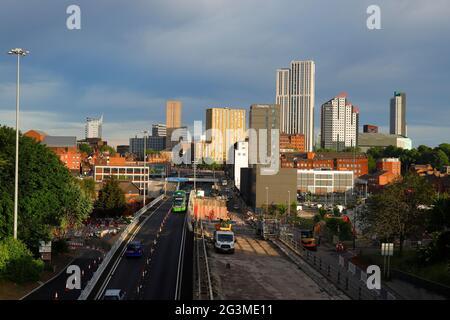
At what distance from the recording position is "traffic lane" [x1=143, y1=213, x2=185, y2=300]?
31127 millimetres

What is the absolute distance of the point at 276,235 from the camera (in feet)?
204

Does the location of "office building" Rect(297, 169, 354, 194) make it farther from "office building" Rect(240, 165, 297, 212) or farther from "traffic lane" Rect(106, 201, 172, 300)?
"traffic lane" Rect(106, 201, 172, 300)

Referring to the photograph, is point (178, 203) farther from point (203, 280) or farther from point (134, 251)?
point (203, 280)

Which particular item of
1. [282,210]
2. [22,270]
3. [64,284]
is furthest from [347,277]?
[282,210]

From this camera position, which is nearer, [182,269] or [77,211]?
[182,269]

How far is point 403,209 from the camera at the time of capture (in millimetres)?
46594

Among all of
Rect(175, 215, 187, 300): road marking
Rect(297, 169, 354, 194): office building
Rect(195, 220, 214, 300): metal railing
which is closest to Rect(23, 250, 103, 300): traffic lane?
Rect(175, 215, 187, 300): road marking

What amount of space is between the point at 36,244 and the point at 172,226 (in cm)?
2552

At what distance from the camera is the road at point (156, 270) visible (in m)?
31.2

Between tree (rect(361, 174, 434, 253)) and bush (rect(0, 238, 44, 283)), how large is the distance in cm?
3153

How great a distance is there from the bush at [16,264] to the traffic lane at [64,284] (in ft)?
4.14
